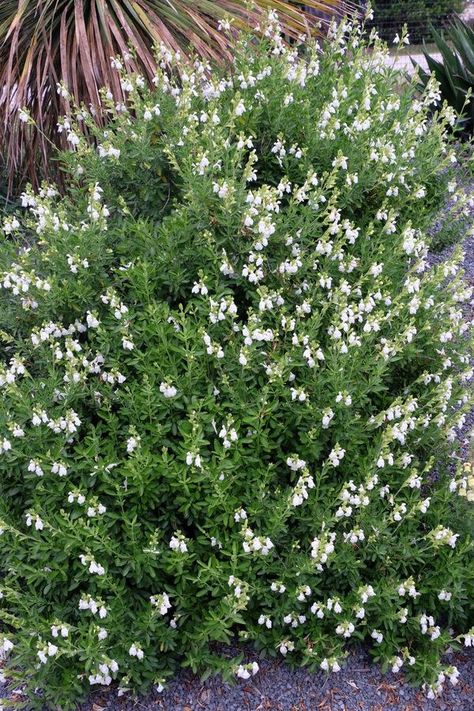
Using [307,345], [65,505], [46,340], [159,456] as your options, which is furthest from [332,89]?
[65,505]

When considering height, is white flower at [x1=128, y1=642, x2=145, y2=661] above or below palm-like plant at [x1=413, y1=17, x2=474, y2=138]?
below

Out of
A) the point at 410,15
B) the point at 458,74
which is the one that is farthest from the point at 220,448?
the point at 410,15

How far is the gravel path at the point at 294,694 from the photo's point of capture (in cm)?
231

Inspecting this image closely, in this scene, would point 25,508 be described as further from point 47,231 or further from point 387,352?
point 387,352

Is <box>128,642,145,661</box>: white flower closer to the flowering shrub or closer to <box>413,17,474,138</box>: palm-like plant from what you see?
the flowering shrub

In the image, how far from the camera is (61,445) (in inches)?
88.3

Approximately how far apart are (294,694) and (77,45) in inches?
141

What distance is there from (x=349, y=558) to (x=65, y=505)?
3.06 feet

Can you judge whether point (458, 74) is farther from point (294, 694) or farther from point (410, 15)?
point (410, 15)

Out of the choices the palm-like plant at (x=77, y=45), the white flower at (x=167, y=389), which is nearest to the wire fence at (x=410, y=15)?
the palm-like plant at (x=77, y=45)

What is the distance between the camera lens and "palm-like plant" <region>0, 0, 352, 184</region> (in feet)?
13.2

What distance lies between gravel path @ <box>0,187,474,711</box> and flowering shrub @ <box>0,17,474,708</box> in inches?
3.5

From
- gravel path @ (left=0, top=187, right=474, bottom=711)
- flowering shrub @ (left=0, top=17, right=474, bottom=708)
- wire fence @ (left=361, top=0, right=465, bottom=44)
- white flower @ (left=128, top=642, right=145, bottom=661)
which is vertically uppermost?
wire fence @ (left=361, top=0, right=465, bottom=44)

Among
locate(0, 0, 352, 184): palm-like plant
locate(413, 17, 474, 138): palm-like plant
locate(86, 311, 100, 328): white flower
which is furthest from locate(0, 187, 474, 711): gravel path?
locate(413, 17, 474, 138): palm-like plant
